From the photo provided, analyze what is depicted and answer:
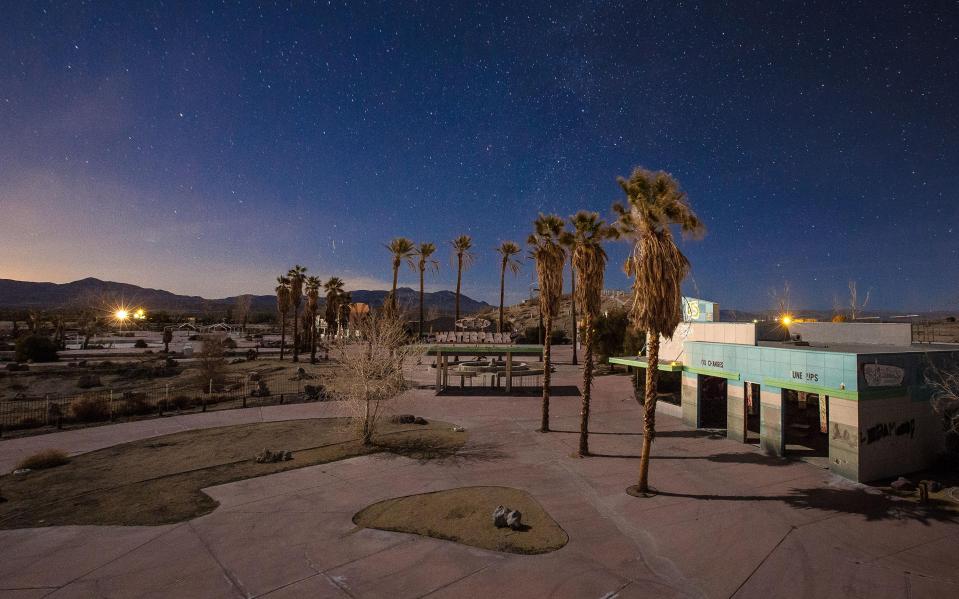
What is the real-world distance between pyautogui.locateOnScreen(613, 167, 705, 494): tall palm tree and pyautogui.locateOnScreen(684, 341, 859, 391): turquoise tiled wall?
293 inches

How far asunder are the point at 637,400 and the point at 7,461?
35.4 m

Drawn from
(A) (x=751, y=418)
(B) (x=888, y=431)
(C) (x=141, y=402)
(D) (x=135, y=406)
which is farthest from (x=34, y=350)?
(B) (x=888, y=431)

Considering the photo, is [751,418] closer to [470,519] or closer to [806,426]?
[806,426]

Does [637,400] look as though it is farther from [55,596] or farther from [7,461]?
[7,461]

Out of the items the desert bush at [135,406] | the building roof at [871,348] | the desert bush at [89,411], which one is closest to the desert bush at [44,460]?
the desert bush at [89,411]

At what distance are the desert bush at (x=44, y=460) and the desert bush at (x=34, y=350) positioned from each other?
167ft

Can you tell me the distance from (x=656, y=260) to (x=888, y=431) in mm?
12029

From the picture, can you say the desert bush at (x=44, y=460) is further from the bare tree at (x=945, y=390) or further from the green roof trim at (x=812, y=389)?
the bare tree at (x=945, y=390)

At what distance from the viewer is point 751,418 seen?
2933cm

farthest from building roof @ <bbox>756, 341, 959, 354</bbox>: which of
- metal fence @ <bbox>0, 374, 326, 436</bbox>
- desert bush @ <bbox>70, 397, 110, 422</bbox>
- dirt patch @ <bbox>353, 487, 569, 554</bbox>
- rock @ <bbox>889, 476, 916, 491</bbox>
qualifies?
desert bush @ <bbox>70, 397, 110, 422</bbox>

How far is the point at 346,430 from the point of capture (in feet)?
82.5

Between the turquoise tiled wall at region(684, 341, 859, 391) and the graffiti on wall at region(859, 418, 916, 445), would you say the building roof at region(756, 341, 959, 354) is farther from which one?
the graffiti on wall at region(859, 418, 916, 445)

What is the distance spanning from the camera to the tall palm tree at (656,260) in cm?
1595

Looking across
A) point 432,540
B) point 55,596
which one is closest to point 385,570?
point 432,540
